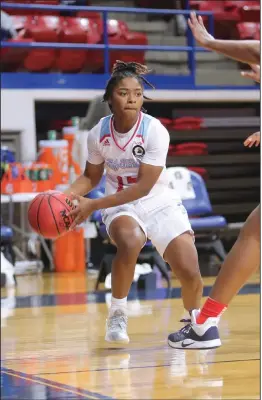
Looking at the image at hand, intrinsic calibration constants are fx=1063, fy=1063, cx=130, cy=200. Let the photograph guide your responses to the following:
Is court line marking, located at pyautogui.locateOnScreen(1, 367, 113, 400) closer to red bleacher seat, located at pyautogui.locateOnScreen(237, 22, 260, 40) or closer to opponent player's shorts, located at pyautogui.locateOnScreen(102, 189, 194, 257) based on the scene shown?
opponent player's shorts, located at pyautogui.locateOnScreen(102, 189, 194, 257)

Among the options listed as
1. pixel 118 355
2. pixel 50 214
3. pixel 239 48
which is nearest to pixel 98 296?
pixel 118 355

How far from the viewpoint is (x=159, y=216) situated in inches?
189

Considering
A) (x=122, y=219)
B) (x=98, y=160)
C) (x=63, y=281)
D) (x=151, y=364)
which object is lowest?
(x=63, y=281)

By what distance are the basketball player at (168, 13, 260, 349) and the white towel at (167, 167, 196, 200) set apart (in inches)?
210

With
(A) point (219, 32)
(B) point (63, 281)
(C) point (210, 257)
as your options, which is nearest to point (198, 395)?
(B) point (63, 281)

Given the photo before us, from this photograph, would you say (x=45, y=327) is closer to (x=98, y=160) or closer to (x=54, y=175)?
(x=98, y=160)

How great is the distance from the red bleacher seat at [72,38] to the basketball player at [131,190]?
8.34m

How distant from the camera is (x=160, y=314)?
7.48 meters

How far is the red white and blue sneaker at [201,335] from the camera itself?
4.45m

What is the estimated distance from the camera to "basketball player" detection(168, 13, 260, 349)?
10.7ft

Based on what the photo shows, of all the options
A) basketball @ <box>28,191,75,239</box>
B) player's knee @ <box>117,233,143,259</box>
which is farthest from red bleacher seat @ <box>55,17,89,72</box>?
basketball @ <box>28,191,75,239</box>

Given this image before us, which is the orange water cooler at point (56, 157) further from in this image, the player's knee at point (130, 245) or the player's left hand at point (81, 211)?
the player's left hand at point (81, 211)

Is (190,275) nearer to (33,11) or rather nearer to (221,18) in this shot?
(33,11)

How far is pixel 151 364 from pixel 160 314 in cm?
262
